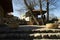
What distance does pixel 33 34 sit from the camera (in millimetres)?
8680

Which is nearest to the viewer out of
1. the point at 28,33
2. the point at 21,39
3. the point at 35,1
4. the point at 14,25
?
the point at 21,39

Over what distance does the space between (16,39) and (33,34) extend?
0.96 metres

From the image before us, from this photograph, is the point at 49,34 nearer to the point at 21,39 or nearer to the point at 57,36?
the point at 57,36

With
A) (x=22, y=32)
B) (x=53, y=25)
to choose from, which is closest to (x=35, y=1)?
(x=53, y=25)

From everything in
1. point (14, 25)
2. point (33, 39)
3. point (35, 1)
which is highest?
point (35, 1)

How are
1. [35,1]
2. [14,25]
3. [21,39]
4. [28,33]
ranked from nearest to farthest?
[21,39] → [28,33] → [14,25] → [35,1]

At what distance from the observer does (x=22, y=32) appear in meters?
9.20

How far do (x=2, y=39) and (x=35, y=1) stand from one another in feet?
39.8

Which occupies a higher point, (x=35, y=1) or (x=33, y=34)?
(x=35, y=1)

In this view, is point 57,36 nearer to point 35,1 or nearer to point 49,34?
point 49,34

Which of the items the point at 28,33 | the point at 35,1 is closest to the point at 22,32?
the point at 28,33

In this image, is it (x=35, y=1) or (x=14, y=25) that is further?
(x=35, y=1)

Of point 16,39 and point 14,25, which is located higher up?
point 14,25

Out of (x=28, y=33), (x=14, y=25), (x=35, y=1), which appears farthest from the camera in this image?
(x=35, y=1)
